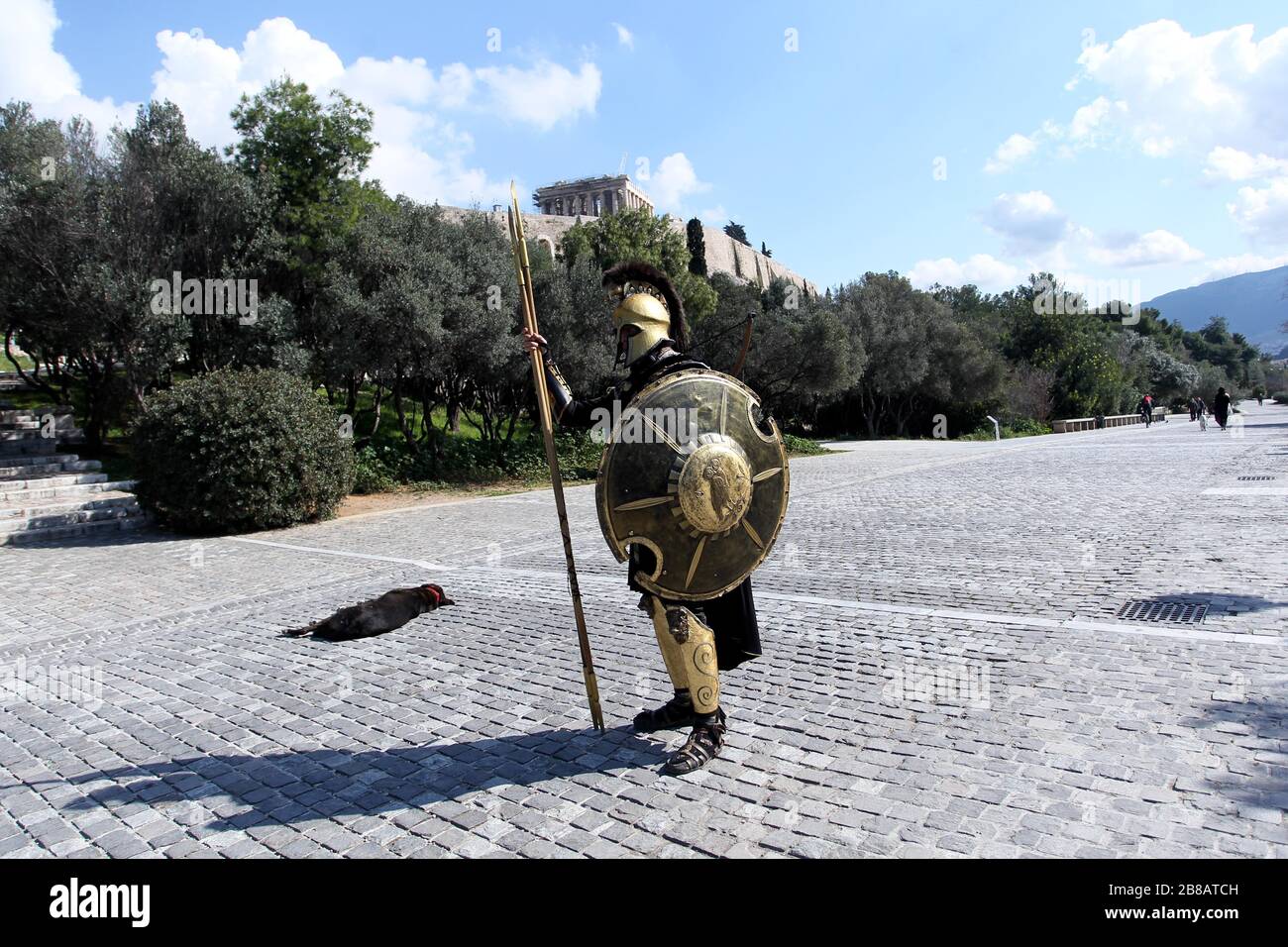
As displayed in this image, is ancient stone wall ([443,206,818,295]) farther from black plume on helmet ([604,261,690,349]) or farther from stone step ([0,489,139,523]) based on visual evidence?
black plume on helmet ([604,261,690,349])

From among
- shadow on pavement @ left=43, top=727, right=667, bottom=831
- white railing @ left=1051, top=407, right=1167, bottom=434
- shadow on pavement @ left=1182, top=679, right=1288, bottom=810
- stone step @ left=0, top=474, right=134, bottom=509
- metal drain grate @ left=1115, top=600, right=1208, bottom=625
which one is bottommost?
shadow on pavement @ left=43, top=727, right=667, bottom=831

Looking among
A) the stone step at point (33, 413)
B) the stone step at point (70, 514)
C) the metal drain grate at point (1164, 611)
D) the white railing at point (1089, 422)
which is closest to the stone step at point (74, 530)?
the stone step at point (70, 514)

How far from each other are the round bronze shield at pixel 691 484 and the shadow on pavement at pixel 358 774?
0.99 meters

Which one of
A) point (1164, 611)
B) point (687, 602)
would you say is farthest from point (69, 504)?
point (1164, 611)

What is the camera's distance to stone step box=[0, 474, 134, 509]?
13078mm

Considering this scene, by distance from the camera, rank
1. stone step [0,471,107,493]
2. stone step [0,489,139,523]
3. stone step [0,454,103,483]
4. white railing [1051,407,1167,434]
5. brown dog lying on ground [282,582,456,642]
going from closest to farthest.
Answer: brown dog lying on ground [282,582,456,642] → stone step [0,489,139,523] → stone step [0,471,107,493] → stone step [0,454,103,483] → white railing [1051,407,1167,434]

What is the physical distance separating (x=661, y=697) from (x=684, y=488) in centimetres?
177

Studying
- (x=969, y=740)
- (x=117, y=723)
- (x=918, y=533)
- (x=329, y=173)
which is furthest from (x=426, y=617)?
(x=329, y=173)

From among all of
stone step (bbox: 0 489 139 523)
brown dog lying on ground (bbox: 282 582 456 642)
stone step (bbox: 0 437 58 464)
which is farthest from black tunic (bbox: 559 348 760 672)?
stone step (bbox: 0 437 58 464)

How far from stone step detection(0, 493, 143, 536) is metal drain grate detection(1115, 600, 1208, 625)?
14.1m

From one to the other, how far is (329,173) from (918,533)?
18017mm

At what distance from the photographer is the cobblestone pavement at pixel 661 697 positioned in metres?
3.14

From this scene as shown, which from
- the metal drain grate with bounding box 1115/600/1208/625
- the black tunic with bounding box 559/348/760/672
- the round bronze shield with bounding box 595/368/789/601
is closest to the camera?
the round bronze shield with bounding box 595/368/789/601

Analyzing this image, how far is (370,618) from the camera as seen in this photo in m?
6.41
